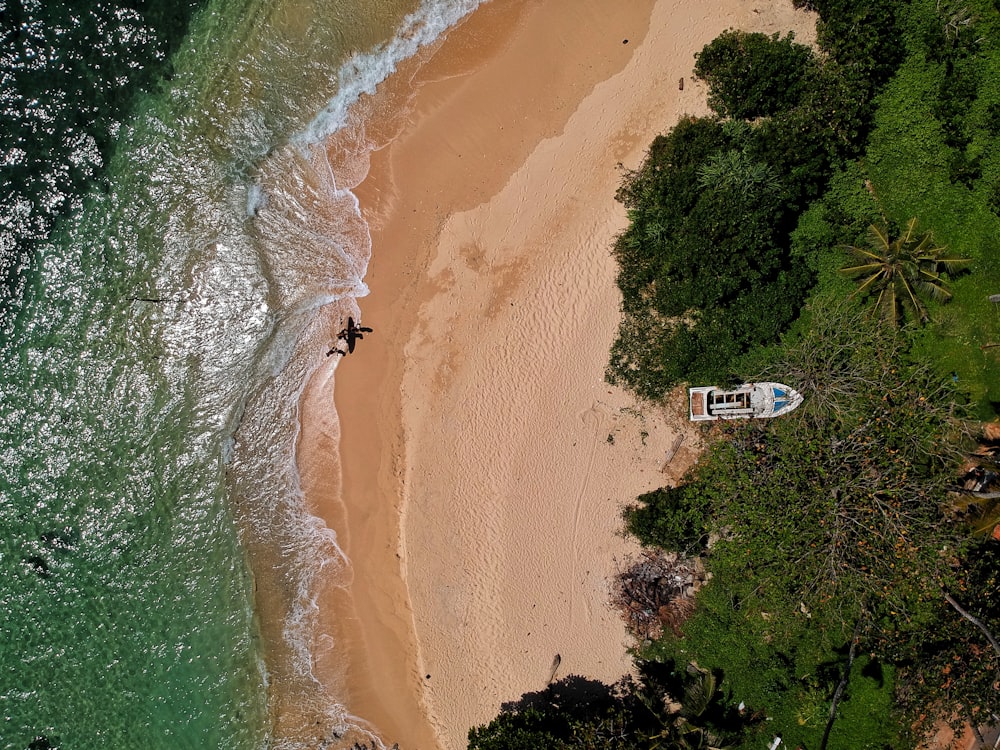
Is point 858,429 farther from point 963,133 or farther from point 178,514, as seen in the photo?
point 178,514

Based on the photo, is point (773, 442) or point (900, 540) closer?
point (900, 540)

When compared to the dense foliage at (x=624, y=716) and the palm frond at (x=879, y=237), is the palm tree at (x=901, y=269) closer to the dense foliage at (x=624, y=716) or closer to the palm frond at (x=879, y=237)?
the palm frond at (x=879, y=237)

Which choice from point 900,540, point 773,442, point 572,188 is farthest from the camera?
point 572,188

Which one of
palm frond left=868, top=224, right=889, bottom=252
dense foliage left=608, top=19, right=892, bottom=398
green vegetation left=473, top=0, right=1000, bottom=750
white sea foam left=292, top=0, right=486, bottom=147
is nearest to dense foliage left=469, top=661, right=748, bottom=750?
green vegetation left=473, top=0, right=1000, bottom=750

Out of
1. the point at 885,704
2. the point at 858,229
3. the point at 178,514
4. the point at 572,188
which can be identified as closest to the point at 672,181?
the point at 572,188

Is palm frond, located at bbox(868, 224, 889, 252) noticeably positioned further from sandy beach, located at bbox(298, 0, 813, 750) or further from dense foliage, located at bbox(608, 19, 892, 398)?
sandy beach, located at bbox(298, 0, 813, 750)
